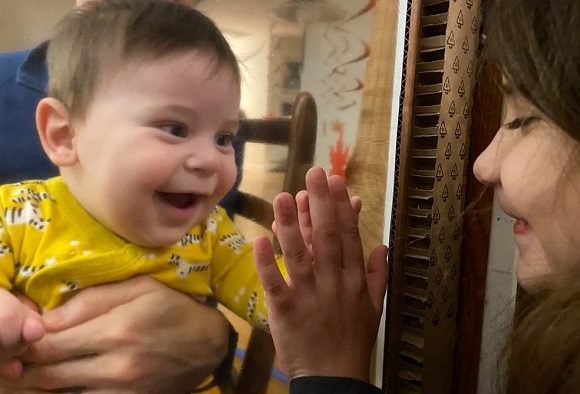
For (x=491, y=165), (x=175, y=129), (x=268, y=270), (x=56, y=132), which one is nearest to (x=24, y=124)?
(x=56, y=132)

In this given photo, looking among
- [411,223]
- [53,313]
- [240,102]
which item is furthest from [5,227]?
[411,223]

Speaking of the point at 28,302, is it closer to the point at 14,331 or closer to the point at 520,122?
the point at 14,331

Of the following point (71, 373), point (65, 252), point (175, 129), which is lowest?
point (71, 373)

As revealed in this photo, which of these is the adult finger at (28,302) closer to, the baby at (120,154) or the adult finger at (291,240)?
the baby at (120,154)

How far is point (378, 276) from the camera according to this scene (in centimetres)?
58

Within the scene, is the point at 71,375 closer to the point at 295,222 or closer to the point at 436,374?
the point at 295,222

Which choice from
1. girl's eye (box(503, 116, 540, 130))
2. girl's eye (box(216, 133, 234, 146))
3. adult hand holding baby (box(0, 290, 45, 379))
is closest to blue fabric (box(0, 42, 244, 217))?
girl's eye (box(216, 133, 234, 146))

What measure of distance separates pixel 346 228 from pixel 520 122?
0.16 meters

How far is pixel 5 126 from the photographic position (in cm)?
58

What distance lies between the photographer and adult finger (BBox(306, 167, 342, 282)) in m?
0.53

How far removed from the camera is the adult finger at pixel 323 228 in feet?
1.73

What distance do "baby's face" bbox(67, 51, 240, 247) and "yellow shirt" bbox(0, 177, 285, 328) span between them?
0.04 feet

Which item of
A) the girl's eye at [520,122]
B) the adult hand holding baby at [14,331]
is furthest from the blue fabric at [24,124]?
the girl's eye at [520,122]

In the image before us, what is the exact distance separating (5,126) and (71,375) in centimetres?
22
